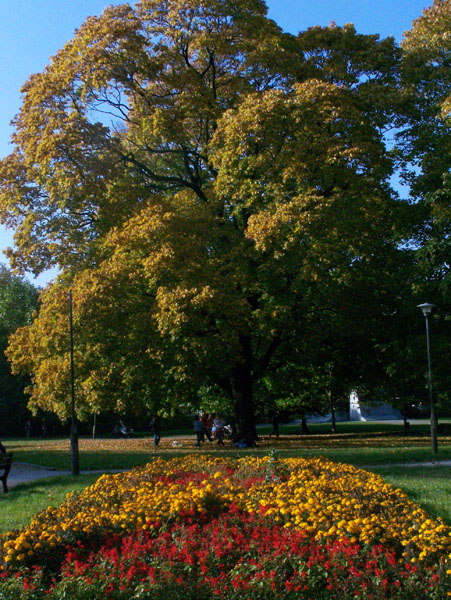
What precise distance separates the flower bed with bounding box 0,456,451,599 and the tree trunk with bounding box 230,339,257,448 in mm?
14802

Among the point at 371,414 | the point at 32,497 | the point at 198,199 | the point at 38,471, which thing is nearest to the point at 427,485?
the point at 32,497

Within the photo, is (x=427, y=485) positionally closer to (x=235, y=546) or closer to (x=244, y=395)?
(x=235, y=546)

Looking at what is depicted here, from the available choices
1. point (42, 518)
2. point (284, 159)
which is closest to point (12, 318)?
point (284, 159)

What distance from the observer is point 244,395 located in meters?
24.1

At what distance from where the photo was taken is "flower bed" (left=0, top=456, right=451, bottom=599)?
4980 millimetres

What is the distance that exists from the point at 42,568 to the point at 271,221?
13.8 metres

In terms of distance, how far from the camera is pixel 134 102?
22.8 meters

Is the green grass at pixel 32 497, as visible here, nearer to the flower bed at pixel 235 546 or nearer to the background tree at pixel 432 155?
the flower bed at pixel 235 546

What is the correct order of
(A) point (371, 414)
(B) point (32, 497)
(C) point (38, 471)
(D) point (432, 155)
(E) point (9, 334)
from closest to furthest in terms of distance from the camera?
(B) point (32, 497)
(C) point (38, 471)
(D) point (432, 155)
(E) point (9, 334)
(A) point (371, 414)

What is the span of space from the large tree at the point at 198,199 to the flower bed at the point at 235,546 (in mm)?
10631

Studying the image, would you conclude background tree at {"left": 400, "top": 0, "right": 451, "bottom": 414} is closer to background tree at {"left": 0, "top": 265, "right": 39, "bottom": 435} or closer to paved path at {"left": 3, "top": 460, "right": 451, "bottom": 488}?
paved path at {"left": 3, "top": 460, "right": 451, "bottom": 488}

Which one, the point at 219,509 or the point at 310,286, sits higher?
the point at 310,286

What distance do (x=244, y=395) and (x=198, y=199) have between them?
23.9 ft

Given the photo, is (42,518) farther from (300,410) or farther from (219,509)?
(300,410)
